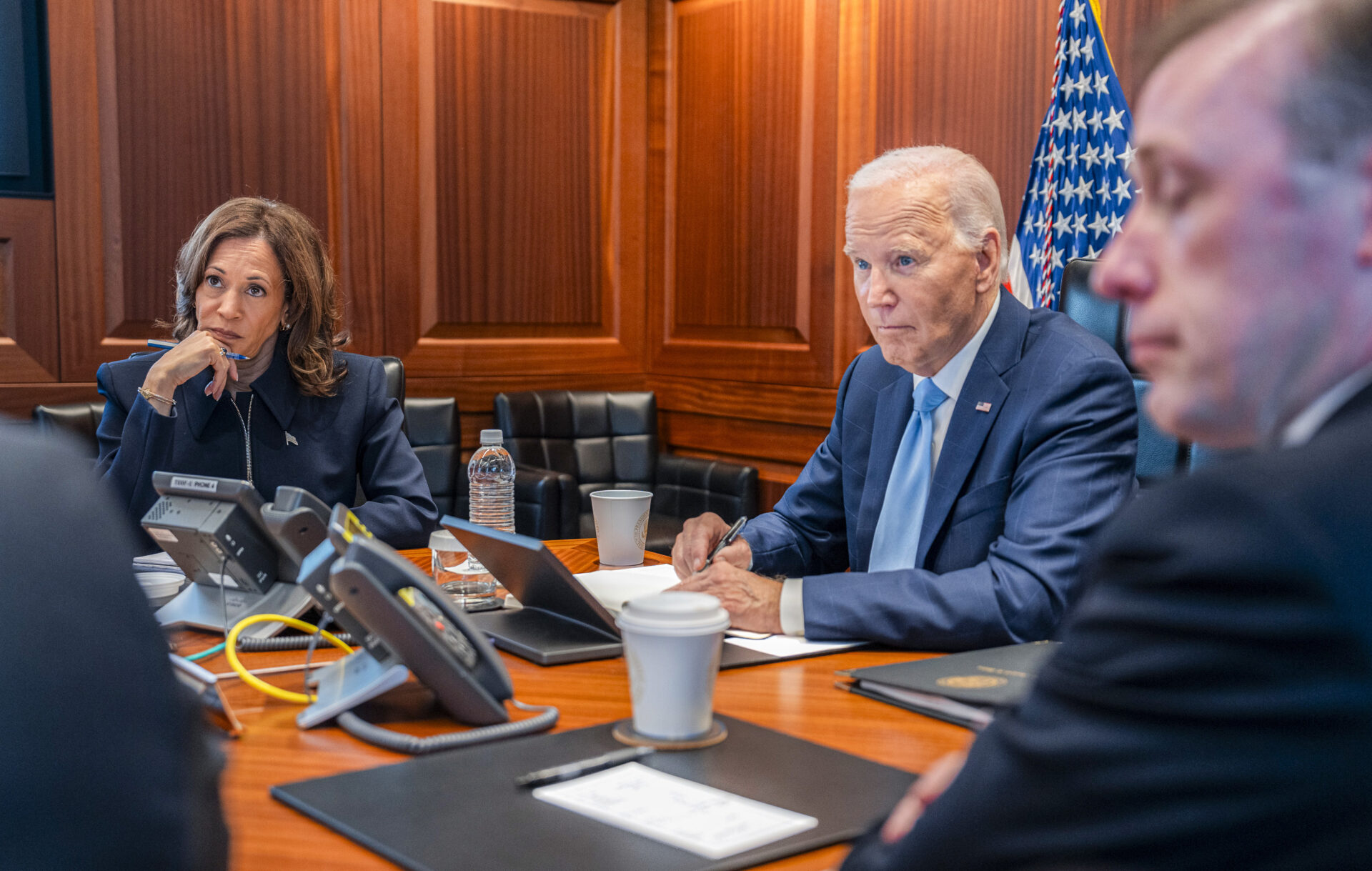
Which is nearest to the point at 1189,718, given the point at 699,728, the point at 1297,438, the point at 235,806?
the point at 1297,438

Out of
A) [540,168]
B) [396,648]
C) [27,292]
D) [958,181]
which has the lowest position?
[396,648]

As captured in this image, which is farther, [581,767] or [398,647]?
[398,647]

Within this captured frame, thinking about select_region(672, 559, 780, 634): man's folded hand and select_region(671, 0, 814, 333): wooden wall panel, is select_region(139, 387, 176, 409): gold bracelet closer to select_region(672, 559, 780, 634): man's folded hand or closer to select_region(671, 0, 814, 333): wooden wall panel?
select_region(672, 559, 780, 634): man's folded hand

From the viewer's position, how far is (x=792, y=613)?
1578 millimetres

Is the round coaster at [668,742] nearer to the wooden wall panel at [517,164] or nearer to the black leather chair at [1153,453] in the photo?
the black leather chair at [1153,453]

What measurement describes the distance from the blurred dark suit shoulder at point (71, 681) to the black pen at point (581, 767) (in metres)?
0.35

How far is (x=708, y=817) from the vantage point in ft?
3.03

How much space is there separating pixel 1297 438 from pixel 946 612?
1.00 m

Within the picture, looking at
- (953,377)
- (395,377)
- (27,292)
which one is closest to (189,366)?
(395,377)

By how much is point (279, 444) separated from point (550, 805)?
1.84m

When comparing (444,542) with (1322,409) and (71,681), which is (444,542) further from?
(1322,409)

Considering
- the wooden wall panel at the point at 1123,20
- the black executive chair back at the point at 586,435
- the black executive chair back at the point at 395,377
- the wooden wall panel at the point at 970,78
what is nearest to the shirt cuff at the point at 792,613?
the black executive chair back at the point at 395,377

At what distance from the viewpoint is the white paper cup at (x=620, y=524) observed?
6.50ft

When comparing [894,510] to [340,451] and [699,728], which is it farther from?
[340,451]
